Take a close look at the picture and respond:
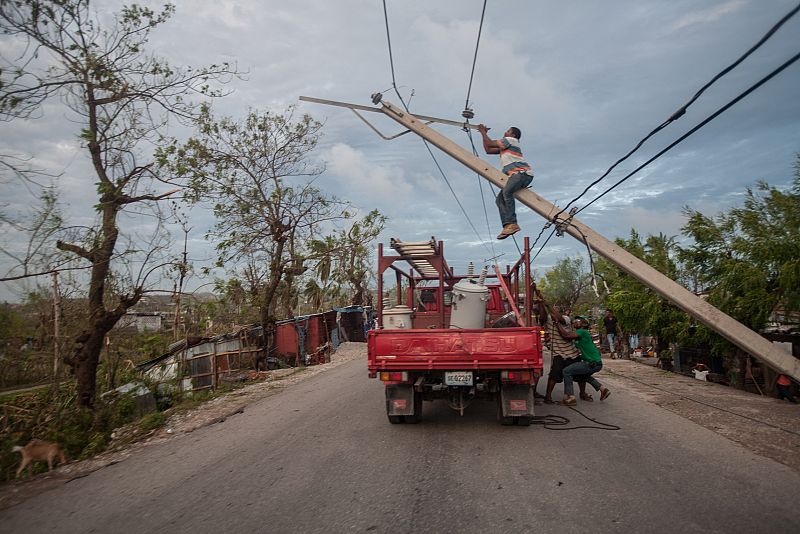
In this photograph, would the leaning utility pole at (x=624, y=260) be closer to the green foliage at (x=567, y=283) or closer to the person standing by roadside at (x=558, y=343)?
the person standing by roadside at (x=558, y=343)

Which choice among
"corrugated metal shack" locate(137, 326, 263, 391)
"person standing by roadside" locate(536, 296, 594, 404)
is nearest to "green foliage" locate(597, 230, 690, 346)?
"person standing by roadside" locate(536, 296, 594, 404)

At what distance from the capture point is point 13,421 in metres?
8.50

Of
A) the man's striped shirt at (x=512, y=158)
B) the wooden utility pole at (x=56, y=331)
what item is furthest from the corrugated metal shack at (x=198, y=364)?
the man's striped shirt at (x=512, y=158)

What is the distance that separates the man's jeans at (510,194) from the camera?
26.8 ft

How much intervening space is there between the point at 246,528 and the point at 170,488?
5.74ft

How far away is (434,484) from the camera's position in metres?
4.94

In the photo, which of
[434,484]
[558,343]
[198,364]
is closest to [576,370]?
[558,343]

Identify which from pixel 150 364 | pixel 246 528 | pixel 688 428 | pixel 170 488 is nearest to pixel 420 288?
pixel 688 428

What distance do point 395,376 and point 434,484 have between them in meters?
2.52

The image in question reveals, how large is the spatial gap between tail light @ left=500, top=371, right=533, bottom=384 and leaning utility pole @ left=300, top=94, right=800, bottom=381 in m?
2.06

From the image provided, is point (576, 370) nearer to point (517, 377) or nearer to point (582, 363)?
point (582, 363)

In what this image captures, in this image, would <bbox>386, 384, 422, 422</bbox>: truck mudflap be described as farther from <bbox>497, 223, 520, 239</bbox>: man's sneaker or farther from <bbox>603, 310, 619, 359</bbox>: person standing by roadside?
<bbox>603, 310, 619, 359</bbox>: person standing by roadside

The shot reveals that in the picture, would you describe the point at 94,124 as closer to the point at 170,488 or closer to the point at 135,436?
the point at 135,436

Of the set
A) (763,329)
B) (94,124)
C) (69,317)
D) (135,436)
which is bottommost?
(135,436)
